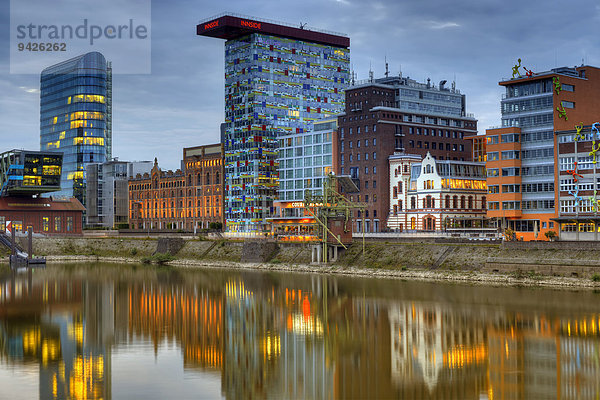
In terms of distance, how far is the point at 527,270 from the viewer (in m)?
85.9

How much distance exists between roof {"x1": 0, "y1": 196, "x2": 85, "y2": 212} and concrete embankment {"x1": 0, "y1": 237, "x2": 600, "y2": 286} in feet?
88.2

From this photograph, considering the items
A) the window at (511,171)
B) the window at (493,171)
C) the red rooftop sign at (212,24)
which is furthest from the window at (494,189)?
the red rooftop sign at (212,24)

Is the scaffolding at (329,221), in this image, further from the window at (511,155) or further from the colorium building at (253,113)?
the colorium building at (253,113)

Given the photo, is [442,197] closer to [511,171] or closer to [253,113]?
[511,171]

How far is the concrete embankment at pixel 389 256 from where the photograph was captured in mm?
84312

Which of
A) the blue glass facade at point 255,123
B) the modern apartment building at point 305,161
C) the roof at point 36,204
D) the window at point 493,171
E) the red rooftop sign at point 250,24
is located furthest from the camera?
the red rooftop sign at point 250,24

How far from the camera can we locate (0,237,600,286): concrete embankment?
84.3 metres

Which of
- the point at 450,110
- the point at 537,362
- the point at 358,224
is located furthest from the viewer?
the point at 450,110

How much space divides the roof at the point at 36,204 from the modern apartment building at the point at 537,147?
117 metres

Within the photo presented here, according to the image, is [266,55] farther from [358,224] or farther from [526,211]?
[526,211]

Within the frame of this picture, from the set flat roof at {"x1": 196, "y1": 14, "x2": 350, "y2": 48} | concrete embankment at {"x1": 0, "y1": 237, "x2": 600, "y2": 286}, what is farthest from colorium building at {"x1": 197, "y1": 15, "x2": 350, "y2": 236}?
concrete embankment at {"x1": 0, "y1": 237, "x2": 600, "y2": 286}

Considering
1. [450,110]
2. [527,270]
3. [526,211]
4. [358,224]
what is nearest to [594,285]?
[527,270]

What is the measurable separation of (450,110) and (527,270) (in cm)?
9142

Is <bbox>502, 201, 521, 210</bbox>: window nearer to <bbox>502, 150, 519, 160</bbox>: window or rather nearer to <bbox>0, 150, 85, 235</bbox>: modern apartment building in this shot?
<bbox>502, 150, 519, 160</bbox>: window
